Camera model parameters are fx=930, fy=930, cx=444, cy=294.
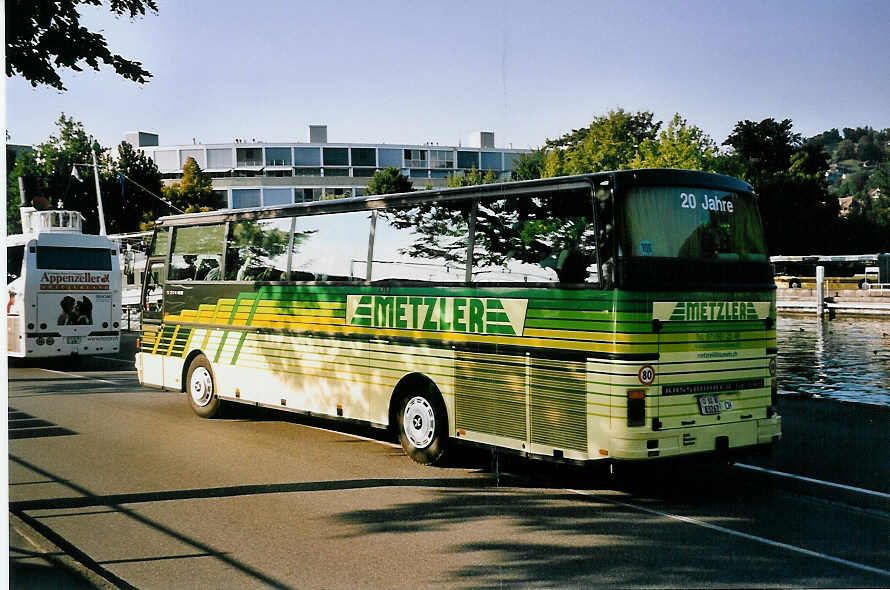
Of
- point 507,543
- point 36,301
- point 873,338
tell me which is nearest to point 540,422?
point 507,543

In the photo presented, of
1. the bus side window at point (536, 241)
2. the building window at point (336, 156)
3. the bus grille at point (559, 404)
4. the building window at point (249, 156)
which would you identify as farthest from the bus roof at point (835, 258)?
the building window at point (336, 156)

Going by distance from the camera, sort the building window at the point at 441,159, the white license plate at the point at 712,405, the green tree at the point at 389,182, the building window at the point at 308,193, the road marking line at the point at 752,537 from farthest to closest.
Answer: the building window at the point at 441,159 → the building window at the point at 308,193 → the green tree at the point at 389,182 → the white license plate at the point at 712,405 → the road marking line at the point at 752,537

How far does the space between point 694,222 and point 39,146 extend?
9725 mm

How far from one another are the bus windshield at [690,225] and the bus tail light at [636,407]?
1208mm

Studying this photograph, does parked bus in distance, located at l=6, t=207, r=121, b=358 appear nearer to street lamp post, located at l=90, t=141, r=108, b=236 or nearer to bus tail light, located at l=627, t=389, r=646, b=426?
street lamp post, located at l=90, t=141, r=108, b=236

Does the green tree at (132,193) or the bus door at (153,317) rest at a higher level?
the green tree at (132,193)

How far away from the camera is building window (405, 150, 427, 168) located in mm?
99125

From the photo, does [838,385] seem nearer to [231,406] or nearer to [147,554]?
[231,406]

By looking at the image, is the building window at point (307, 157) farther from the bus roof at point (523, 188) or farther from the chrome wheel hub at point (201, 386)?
the bus roof at point (523, 188)

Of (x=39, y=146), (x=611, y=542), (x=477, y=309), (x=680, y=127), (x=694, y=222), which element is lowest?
(x=611, y=542)

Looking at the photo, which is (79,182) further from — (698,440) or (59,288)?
(698,440)

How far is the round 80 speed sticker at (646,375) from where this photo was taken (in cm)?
815

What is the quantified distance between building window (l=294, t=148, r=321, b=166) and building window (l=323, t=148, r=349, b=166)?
312 cm

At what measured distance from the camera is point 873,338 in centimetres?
2806
